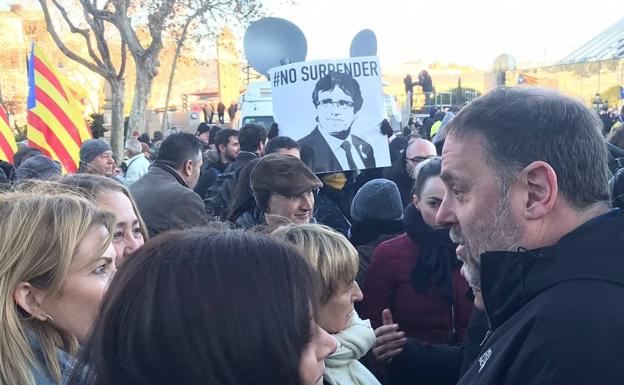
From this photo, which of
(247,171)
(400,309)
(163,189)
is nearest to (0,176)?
(163,189)

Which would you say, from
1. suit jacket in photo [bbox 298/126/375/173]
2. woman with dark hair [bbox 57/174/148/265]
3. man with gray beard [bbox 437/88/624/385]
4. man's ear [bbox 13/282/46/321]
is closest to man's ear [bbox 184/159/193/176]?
suit jacket in photo [bbox 298/126/375/173]

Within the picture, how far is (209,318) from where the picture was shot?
110 centimetres

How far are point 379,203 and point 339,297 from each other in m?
1.40

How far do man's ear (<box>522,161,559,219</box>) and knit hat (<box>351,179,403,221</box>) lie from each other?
205 cm

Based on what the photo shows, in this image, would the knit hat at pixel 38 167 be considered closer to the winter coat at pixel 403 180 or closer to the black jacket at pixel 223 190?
the black jacket at pixel 223 190

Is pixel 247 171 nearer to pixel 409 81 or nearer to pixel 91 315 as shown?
pixel 91 315

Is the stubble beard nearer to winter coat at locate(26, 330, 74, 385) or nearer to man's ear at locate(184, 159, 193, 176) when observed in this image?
winter coat at locate(26, 330, 74, 385)

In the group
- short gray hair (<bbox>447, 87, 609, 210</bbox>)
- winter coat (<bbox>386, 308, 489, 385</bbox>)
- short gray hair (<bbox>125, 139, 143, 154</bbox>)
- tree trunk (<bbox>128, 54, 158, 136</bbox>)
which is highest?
tree trunk (<bbox>128, 54, 158, 136</bbox>)

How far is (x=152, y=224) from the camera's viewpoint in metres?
4.07

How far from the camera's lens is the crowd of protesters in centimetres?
112

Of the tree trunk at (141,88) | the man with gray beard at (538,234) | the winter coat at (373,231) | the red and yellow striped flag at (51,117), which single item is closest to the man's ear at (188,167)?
the winter coat at (373,231)

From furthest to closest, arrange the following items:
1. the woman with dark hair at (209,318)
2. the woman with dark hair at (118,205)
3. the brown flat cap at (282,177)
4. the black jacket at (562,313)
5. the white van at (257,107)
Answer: the white van at (257,107) < the brown flat cap at (282,177) < the woman with dark hair at (118,205) < the black jacket at (562,313) < the woman with dark hair at (209,318)

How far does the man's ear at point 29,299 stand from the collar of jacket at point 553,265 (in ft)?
3.95

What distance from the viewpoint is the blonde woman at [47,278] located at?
1.75 m
